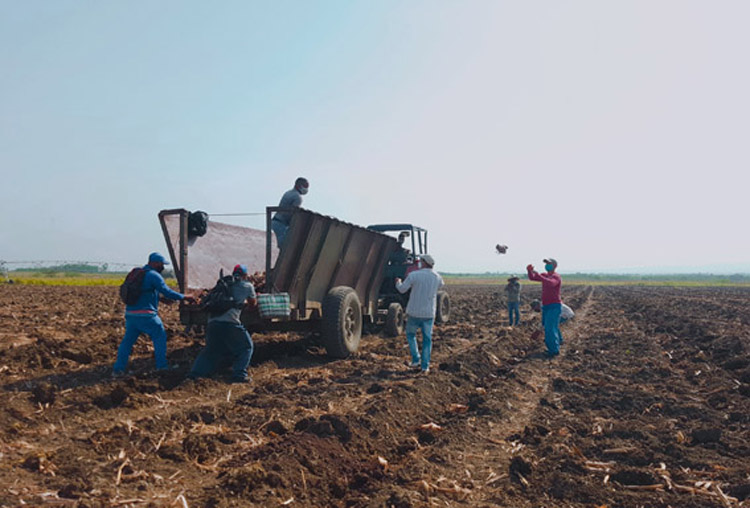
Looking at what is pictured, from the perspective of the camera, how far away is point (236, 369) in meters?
7.10

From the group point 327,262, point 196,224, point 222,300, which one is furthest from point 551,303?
point 196,224

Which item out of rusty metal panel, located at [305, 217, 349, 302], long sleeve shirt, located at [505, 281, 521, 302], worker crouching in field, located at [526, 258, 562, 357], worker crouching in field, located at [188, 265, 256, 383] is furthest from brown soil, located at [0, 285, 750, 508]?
long sleeve shirt, located at [505, 281, 521, 302]

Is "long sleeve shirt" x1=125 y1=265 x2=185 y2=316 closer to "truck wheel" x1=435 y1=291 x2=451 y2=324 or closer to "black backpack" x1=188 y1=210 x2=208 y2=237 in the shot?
"black backpack" x1=188 y1=210 x2=208 y2=237

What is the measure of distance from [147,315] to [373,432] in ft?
12.2

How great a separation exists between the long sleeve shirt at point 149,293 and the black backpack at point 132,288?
0.05m

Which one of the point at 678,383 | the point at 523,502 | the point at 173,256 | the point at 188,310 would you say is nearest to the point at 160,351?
the point at 188,310

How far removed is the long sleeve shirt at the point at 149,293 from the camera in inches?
278

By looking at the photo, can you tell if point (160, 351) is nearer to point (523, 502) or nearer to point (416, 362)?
point (416, 362)

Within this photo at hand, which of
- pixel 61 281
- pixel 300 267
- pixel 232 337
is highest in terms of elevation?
pixel 300 267

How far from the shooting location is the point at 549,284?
9.87 meters

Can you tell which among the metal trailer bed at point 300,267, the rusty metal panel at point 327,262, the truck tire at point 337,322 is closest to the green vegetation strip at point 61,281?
the metal trailer bed at point 300,267

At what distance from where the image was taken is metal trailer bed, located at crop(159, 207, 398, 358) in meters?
7.85

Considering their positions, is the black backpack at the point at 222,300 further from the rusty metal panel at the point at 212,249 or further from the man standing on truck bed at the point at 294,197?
the man standing on truck bed at the point at 294,197

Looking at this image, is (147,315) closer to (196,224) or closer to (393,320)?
(196,224)
